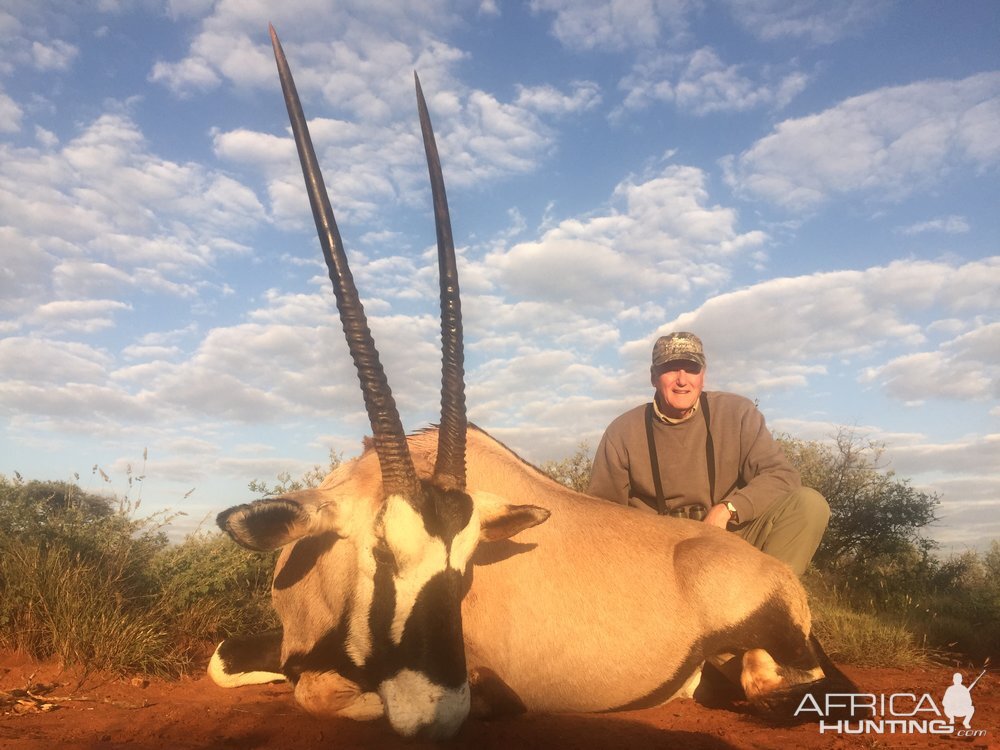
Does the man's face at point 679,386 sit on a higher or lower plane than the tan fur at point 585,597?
higher

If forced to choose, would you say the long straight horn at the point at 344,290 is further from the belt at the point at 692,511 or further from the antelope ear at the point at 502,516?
the belt at the point at 692,511

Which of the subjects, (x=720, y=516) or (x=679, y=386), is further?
(x=679, y=386)

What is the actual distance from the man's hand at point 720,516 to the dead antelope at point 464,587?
0.61 meters

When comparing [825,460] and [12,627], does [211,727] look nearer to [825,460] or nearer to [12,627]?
[12,627]

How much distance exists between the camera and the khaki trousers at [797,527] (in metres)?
6.49

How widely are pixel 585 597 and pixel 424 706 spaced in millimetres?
1717

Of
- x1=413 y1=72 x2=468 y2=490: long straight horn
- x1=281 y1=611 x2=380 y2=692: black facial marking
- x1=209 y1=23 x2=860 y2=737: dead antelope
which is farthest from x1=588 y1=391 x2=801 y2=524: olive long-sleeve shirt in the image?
x1=281 y1=611 x2=380 y2=692: black facial marking

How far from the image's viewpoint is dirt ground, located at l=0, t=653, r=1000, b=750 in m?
3.87

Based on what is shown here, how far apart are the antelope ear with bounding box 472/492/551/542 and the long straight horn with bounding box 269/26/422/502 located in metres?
0.75

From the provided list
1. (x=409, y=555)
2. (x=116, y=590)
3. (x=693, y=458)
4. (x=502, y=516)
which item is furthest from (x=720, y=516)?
(x=116, y=590)

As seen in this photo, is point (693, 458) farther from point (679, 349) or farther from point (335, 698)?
point (335, 698)

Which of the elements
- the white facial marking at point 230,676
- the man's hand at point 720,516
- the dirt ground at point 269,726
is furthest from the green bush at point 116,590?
the man's hand at point 720,516

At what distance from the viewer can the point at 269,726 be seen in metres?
4.15

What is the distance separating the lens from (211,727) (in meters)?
4.20
